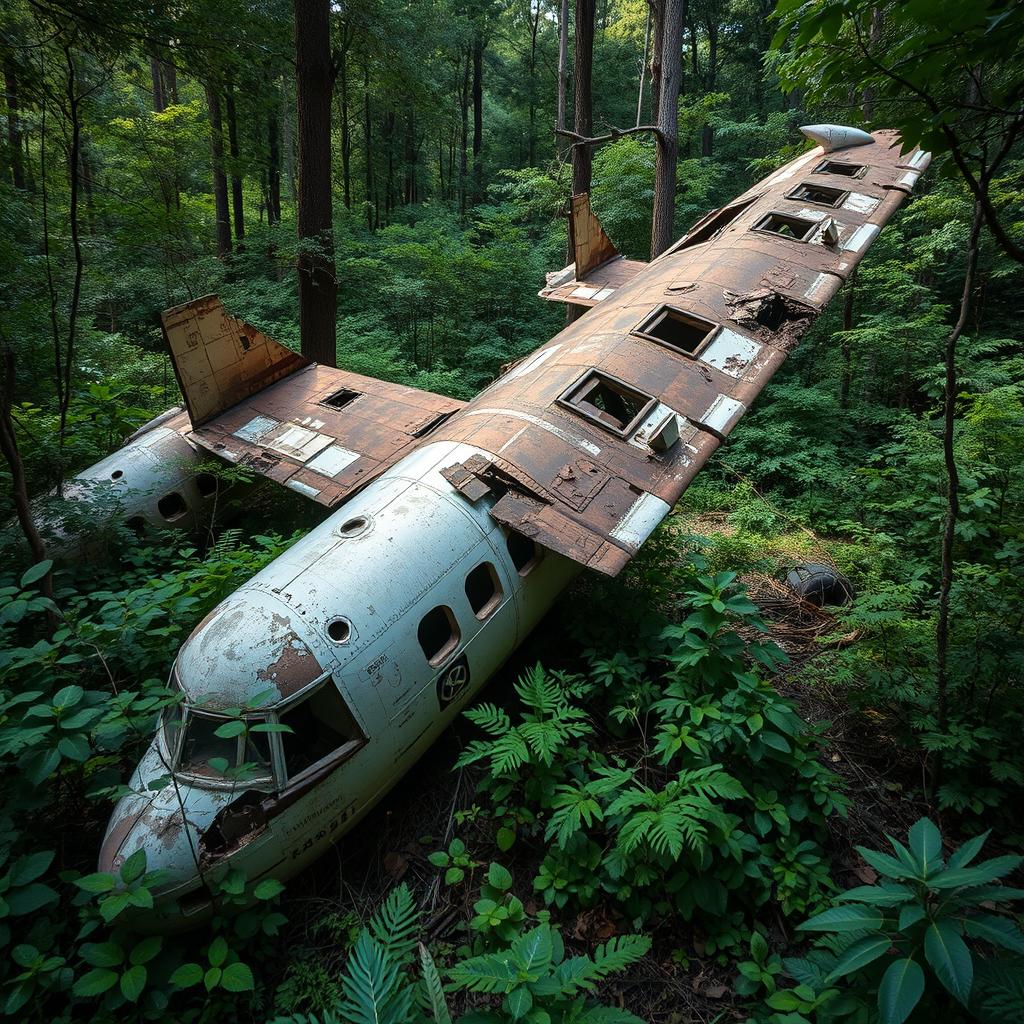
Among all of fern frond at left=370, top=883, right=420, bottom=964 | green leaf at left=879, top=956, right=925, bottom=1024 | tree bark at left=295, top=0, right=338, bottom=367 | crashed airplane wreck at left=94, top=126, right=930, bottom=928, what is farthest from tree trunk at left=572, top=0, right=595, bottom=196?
green leaf at left=879, top=956, right=925, bottom=1024

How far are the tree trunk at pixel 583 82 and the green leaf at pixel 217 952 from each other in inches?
671

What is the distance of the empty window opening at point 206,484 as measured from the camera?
33.0ft

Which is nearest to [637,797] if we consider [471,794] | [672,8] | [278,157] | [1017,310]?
[471,794]

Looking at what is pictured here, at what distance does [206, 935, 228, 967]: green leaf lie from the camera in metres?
4.26

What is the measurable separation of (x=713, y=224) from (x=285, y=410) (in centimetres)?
1089

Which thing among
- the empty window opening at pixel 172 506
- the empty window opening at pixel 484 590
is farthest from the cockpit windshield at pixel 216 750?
the empty window opening at pixel 172 506

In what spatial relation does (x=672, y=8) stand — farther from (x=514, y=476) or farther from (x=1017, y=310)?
(x=514, y=476)

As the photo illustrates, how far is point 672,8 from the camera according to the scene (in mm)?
13039

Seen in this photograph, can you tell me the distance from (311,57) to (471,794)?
1332 cm

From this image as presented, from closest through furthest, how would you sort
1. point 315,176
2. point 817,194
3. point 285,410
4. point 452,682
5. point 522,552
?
point 452,682 → point 522,552 → point 285,410 → point 315,176 → point 817,194

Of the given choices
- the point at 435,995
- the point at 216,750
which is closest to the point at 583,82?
the point at 216,750

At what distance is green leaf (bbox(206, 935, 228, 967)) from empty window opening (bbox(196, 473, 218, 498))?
733 centimetres

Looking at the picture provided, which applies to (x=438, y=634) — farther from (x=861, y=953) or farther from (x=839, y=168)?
(x=839, y=168)

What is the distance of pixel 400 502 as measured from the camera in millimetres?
6441
